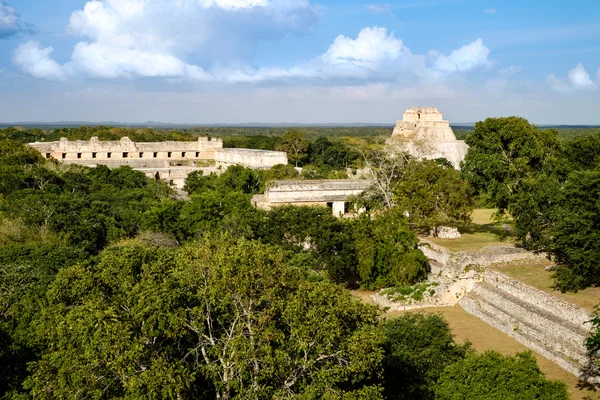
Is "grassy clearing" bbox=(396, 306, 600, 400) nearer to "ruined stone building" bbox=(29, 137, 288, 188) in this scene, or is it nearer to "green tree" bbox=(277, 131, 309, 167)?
"ruined stone building" bbox=(29, 137, 288, 188)

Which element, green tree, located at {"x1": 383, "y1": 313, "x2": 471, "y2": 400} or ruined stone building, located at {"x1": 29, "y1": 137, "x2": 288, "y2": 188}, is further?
ruined stone building, located at {"x1": 29, "y1": 137, "x2": 288, "y2": 188}

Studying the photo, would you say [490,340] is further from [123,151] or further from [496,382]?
[123,151]

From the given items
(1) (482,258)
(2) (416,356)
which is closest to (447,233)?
(1) (482,258)

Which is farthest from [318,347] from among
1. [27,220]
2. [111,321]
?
[27,220]

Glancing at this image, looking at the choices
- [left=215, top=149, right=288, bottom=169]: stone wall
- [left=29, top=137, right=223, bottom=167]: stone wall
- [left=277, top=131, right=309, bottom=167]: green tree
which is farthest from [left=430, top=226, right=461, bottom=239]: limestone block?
[left=277, top=131, right=309, bottom=167]: green tree

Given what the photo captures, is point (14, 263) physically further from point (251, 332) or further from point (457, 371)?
point (457, 371)

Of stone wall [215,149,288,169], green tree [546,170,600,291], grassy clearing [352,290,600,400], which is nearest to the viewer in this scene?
grassy clearing [352,290,600,400]
